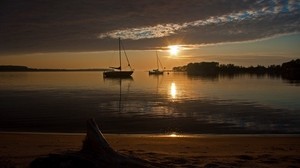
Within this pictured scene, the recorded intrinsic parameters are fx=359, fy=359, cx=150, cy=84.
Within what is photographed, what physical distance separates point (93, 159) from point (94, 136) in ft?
1.65

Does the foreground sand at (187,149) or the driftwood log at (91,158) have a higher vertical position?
the driftwood log at (91,158)

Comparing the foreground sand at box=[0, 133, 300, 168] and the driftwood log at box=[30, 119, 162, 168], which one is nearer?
the driftwood log at box=[30, 119, 162, 168]

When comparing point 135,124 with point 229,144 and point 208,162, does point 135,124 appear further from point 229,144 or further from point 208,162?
point 208,162

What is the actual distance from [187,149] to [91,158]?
594cm

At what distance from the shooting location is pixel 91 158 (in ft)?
25.6

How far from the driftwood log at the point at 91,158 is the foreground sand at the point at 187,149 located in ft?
6.69

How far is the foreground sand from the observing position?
Result: 33.7 ft

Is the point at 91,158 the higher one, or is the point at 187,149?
the point at 91,158

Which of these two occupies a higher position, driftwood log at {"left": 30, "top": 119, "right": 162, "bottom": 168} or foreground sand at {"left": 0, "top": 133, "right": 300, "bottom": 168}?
driftwood log at {"left": 30, "top": 119, "right": 162, "bottom": 168}

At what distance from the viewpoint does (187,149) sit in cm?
1306

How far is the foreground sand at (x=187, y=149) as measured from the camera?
1027 cm

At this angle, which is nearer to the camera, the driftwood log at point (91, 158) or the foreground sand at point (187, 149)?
the driftwood log at point (91, 158)

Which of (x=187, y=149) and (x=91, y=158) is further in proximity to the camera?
(x=187, y=149)

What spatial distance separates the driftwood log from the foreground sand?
204 cm
